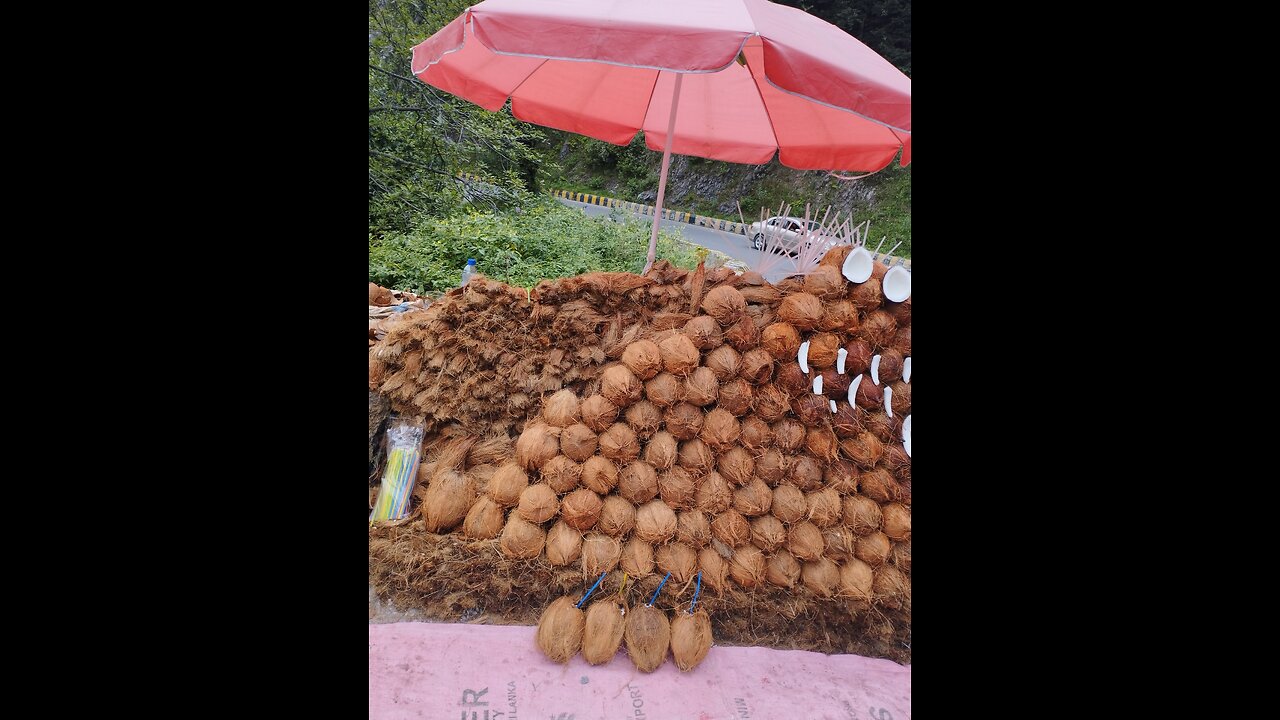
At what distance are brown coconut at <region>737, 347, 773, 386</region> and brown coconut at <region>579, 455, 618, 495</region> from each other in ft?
2.07

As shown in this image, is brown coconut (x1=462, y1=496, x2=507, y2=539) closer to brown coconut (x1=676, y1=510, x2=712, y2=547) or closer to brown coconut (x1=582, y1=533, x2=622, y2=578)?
brown coconut (x1=582, y1=533, x2=622, y2=578)

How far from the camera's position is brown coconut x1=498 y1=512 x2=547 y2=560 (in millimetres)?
→ 2227

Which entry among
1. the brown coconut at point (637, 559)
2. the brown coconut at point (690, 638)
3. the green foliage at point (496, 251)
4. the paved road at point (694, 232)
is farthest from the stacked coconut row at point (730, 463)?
the paved road at point (694, 232)

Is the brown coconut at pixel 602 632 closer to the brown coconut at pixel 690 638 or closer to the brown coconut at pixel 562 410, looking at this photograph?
the brown coconut at pixel 690 638

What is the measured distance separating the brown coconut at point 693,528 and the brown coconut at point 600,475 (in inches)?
Answer: 11.5

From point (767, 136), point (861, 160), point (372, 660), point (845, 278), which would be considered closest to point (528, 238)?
point (767, 136)

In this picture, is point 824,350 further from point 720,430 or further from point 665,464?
point 665,464

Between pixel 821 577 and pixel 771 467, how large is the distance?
49 centimetres

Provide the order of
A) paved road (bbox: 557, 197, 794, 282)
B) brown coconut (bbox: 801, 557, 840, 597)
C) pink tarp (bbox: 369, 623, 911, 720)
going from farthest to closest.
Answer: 1. paved road (bbox: 557, 197, 794, 282)
2. brown coconut (bbox: 801, 557, 840, 597)
3. pink tarp (bbox: 369, 623, 911, 720)

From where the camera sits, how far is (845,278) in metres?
2.39

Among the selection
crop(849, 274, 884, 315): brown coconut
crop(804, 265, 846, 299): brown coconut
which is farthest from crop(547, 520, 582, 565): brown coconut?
crop(849, 274, 884, 315): brown coconut

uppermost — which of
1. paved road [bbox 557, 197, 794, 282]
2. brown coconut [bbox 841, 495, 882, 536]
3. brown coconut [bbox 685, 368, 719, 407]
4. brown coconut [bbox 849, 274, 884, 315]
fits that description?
paved road [bbox 557, 197, 794, 282]

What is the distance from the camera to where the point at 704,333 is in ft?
7.57

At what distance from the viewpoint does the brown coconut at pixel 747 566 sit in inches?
89.0
